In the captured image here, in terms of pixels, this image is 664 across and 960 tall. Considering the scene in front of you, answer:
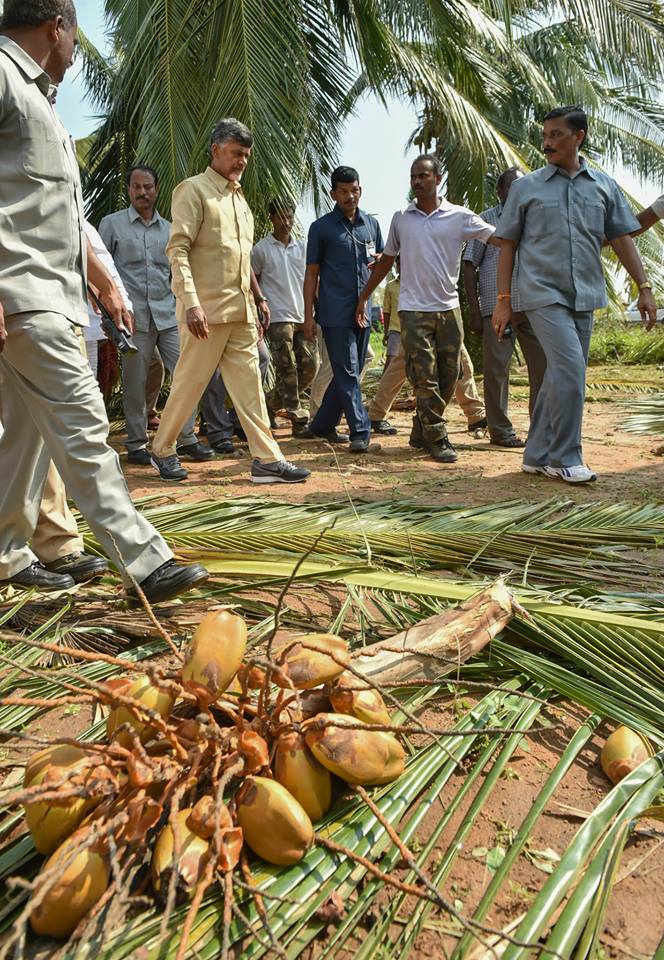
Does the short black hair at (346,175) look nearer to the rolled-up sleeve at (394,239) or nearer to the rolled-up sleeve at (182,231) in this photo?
the rolled-up sleeve at (394,239)

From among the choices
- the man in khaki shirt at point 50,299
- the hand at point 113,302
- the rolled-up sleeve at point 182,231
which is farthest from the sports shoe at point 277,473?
the man in khaki shirt at point 50,299

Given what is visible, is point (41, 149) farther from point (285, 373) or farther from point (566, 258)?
point (285, 373)

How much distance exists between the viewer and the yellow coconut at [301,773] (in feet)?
4.76

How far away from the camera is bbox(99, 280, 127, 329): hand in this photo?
337cm

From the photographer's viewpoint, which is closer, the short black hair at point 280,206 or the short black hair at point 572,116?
the short black hair at point 572,116

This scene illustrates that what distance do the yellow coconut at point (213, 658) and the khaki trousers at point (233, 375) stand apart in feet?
11.6

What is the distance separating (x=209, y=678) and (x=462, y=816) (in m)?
0.60

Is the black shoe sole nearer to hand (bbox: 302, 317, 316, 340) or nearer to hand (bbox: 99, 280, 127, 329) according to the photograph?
hand (bbox: 99, 280, 127, 329)

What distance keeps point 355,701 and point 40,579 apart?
1581mm

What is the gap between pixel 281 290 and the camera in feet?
24.6

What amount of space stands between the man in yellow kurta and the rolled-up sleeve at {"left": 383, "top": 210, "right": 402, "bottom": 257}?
4.63 feet

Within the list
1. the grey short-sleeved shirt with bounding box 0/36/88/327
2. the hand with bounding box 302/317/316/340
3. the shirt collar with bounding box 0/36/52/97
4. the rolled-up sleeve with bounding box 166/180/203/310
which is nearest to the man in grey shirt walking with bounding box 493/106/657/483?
the rolled-up sleeve with bounding box 166/180/203/310

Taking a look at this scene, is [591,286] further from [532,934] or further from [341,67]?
[341,67]

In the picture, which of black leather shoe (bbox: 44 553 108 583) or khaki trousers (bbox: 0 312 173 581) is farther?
black leather shoe (bbox: 44 553 108 583)
